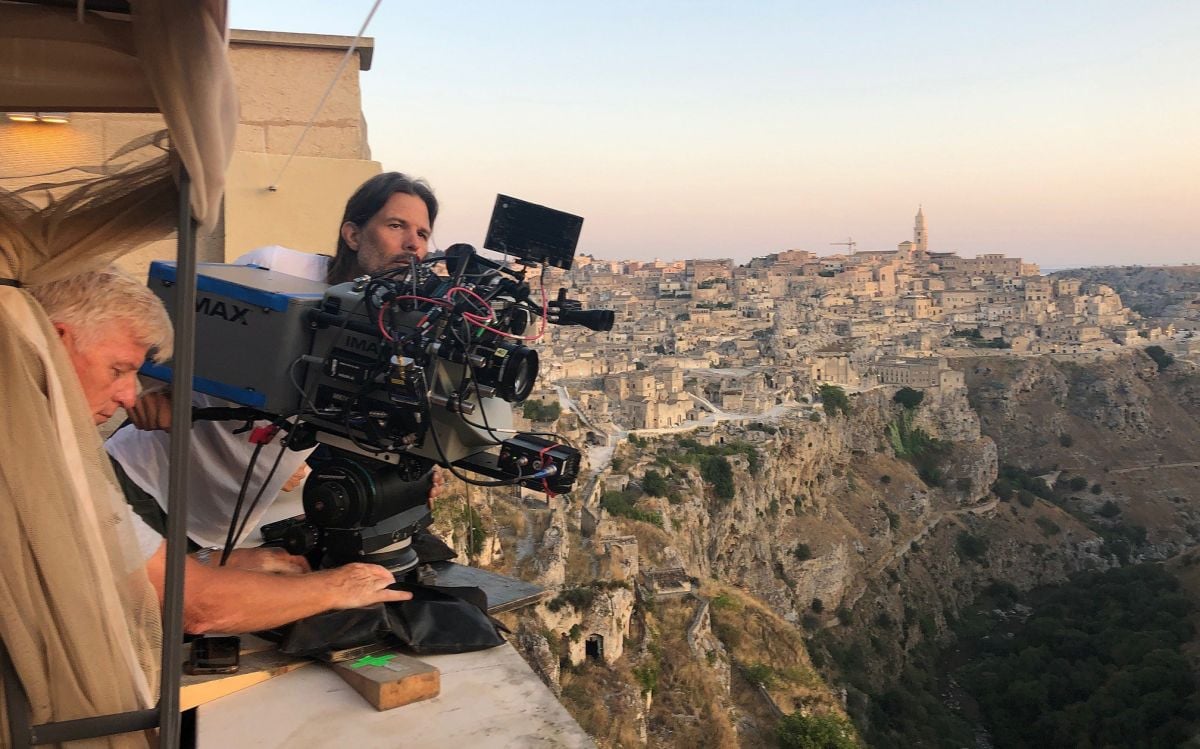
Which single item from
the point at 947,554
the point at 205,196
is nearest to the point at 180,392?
the point at 205,196

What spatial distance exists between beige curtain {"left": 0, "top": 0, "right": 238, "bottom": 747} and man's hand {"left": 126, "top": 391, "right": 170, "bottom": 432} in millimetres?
643

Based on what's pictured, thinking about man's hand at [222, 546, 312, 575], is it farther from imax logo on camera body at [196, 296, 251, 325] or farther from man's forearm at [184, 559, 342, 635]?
imax logo on camera body at [196, 296, 251, 325]

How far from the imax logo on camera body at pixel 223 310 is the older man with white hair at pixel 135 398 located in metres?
0.24

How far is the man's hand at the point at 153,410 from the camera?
180cm

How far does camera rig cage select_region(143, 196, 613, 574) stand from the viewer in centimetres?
154

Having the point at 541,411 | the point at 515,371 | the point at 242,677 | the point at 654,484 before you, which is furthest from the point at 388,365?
the point at 654,484

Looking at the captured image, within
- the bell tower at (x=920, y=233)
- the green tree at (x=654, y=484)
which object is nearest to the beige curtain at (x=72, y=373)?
the green tree at (x=654, y=484)

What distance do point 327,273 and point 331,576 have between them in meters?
0.95

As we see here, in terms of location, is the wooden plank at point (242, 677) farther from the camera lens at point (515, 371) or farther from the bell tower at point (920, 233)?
the bell tower at point (920, 233)

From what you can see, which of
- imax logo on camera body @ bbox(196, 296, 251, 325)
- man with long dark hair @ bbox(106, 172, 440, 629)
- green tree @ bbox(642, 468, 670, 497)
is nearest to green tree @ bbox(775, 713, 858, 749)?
green tree @ bbox(642, 468, 670, 497)

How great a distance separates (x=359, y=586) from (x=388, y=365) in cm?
42

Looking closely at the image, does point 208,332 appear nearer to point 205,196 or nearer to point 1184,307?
point 205,196

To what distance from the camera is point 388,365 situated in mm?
1531

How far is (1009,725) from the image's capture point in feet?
74.4
